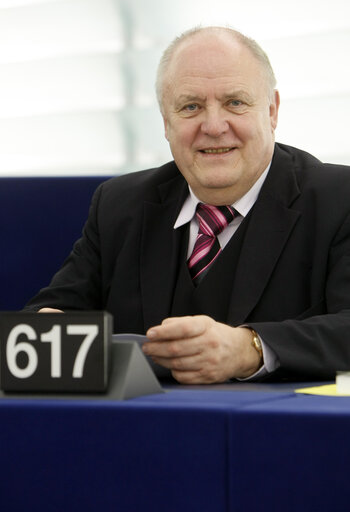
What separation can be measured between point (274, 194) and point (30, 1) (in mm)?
1832

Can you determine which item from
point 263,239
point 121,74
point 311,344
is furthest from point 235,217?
point 121,74

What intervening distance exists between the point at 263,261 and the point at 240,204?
0.20m

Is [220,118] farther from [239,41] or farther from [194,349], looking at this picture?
[194,349]

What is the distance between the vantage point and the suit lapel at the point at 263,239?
7.06 feet

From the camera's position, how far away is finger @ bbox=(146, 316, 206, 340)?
1668 millimetres

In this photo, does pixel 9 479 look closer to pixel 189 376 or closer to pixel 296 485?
pixel 296 485

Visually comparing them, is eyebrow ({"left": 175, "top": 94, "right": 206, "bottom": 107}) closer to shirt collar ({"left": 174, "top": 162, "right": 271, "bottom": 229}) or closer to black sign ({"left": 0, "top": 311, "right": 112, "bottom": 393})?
shirt collar ({"left": 174, "top": 162, "right": 271, "bottom": 229})

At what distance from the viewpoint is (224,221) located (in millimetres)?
2320

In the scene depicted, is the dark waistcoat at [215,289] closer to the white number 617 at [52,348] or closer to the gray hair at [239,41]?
the gray hair at [239,41]

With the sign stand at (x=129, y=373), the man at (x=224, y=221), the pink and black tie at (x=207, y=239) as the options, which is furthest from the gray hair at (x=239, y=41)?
the sign stand at (x=129, y=373)

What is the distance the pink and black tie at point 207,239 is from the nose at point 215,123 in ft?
0.54

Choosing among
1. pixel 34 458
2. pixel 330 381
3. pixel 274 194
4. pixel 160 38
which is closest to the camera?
pixel 34 458

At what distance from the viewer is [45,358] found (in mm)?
1359

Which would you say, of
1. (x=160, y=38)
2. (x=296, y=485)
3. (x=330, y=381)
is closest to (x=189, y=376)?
(x=330, y=381)
